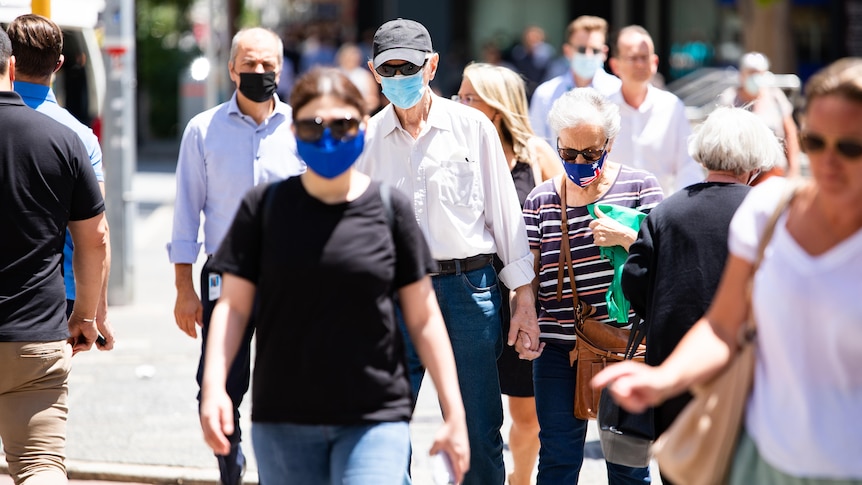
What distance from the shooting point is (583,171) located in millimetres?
4895

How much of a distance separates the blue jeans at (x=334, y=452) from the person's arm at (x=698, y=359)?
0.65 m

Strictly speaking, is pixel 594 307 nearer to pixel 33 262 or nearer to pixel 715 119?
pixel 715 119

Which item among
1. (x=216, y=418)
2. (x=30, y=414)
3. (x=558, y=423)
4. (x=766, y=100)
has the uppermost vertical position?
(x=766, y=100)

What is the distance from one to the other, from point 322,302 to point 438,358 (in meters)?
0.37

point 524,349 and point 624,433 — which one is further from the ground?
point 524,349

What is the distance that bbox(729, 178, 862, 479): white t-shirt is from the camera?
290 centimetres

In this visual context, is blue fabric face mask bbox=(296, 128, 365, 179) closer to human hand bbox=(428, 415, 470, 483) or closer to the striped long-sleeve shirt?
human hand bbox=(428, 415, 470, 483)

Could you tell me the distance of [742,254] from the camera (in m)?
3.10

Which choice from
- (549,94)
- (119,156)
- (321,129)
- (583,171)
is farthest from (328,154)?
(119,156)

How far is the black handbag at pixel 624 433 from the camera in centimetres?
437

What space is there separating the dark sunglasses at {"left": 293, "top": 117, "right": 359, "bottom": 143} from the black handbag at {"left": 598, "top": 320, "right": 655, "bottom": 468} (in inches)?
59.8

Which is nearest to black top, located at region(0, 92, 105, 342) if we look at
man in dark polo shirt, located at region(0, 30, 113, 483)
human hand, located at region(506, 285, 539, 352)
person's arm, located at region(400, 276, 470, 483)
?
man in dark polo shirt, located at region(0, 30, 113, 483)

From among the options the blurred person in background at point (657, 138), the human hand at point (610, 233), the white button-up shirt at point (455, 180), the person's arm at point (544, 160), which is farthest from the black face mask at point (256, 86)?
the blurred person in background at point (657, 138)

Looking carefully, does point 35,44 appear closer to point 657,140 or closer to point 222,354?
point 222,354
